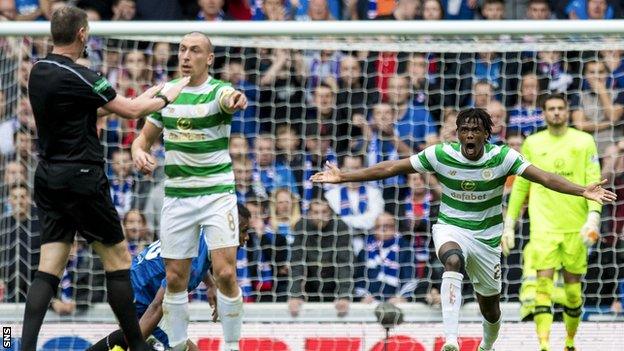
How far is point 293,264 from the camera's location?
13211 millimetres

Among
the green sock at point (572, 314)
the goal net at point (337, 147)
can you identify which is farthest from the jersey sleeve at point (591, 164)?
the green sock at point (572, 314)

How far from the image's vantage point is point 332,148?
13.7m

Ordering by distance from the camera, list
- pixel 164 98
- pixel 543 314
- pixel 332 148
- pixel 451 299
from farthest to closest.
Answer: pixel 332 148
pixel 543 314
pixel 451 299
pixel 164 98

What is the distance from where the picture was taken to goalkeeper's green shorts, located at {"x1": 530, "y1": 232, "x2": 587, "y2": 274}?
1220cm

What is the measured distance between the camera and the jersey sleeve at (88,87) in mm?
8594

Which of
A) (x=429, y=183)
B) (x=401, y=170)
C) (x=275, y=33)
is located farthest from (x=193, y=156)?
(x=429, y=183)

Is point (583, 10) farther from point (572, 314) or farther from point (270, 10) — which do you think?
point (572, 314)

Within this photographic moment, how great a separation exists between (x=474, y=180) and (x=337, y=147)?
12.7ft

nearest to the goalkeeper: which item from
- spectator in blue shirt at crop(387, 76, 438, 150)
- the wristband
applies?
spectator in blue shirt at crop(387, 76, 438, 150)

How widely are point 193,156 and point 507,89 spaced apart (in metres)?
5.15

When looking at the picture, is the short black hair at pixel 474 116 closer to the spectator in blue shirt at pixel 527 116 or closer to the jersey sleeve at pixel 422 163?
the jersey sleeve at pixel 422 163

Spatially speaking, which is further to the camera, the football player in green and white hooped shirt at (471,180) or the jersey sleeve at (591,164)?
the jersey sleeve at (591,164)

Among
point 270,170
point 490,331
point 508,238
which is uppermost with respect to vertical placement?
point 270,170

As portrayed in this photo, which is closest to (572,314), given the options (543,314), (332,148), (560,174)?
(543,314)
